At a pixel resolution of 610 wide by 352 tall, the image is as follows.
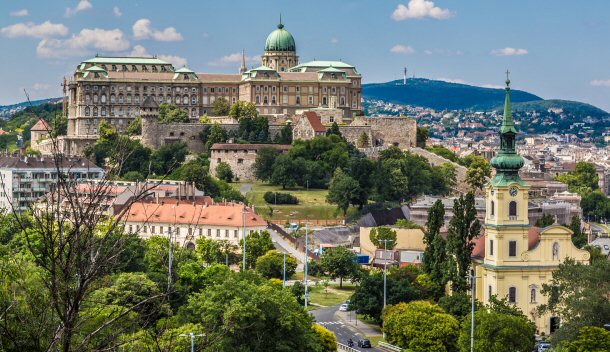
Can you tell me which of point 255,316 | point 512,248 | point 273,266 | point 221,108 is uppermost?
point 221,108

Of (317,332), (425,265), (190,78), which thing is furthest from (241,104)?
(317,332)

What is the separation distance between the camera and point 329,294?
263 ft

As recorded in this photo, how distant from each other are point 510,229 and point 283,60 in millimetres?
109217

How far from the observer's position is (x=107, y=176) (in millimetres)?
15047

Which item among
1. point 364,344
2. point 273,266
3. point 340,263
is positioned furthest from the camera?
point 340,263

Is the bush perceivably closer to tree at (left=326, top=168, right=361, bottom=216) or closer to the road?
tree at (left=326, top=168, right=361, bottom=216)

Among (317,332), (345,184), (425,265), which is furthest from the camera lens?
(345,184)

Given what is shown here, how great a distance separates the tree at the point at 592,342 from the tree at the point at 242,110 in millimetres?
97731

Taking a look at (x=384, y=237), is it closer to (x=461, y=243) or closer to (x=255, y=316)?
(x=461, y=243)

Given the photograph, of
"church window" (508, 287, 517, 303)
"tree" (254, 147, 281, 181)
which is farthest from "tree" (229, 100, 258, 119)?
"church window" (508, 287, 517, 303)

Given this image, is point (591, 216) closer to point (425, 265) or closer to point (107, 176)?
point (425, 265)

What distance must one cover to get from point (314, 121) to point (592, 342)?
309 ft

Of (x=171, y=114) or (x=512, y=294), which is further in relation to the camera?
(x=171, y=114)

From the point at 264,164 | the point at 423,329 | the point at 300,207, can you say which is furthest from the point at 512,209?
the point at 264,164
